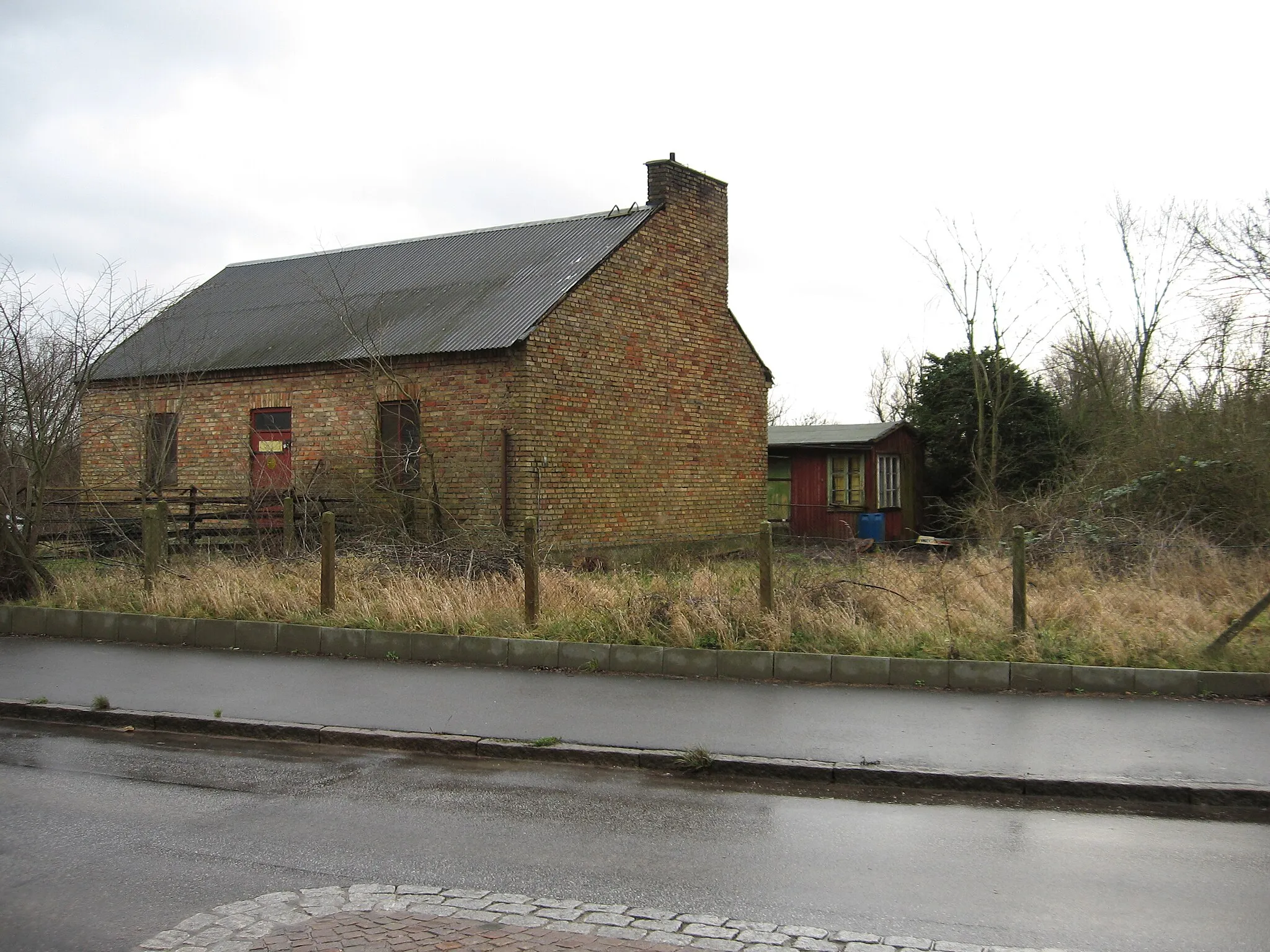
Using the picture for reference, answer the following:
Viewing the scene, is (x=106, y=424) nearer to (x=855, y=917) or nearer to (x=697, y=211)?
(x=697, y=211)

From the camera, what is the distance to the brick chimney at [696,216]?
2108 centimetres

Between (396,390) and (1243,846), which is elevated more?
(396,390)

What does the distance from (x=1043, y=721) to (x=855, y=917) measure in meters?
4.04

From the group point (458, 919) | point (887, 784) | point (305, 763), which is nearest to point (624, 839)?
point (458, 919)

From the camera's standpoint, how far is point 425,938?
14.3ft

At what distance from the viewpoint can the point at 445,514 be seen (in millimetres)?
18250

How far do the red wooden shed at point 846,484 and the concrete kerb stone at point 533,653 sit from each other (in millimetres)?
17463

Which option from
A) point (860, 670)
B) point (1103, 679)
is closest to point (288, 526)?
point (860, 670)

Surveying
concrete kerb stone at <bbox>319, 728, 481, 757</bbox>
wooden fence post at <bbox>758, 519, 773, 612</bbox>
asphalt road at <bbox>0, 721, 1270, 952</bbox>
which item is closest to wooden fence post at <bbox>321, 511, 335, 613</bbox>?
concrete kerb stone at <bbox>319, 728, 481, 757</bbox>

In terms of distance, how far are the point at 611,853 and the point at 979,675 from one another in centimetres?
480

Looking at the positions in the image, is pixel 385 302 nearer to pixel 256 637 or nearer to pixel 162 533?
pixel 162 533

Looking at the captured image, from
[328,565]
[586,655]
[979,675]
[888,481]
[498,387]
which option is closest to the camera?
[979,675]

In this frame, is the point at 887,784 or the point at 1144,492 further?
the point at 1144,492

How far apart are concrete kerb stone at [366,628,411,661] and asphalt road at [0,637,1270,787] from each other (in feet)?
0.97
